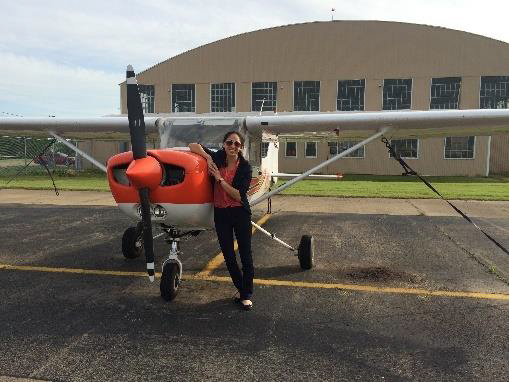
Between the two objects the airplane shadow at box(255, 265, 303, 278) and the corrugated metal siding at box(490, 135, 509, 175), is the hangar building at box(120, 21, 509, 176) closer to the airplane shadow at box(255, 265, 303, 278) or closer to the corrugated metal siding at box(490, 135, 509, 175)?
the corrugated metal siding at box(490, 135, 509, 175)

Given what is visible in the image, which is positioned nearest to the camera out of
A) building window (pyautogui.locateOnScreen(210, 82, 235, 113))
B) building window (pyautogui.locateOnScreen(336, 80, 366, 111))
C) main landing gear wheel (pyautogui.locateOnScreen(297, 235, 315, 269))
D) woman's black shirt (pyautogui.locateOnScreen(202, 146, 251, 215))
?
woman's black shirt (pyautogui.locateOnScreen(202, 146, 251, 215))

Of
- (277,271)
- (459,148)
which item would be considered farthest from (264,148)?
(459,148)

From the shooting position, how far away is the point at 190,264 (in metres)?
5.98

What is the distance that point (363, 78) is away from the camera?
27.2 m

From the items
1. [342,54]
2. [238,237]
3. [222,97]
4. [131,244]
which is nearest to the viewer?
[238,237]

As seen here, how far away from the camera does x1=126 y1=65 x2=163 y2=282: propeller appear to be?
147 inches

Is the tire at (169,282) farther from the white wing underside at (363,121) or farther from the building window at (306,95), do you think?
the building window at (306,95)

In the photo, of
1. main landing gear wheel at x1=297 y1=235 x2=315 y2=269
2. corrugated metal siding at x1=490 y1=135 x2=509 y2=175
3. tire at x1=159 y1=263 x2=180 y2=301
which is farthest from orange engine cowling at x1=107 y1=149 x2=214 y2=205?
corrugated metal siding at x1=490 y1=135 x2=509 y2=175

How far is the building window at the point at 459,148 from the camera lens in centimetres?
2645

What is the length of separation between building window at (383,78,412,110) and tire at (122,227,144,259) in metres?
24.2

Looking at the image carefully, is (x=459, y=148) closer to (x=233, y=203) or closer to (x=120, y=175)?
(x=233, y=203)

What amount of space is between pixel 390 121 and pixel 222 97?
24668 mm

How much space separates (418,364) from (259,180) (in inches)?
158

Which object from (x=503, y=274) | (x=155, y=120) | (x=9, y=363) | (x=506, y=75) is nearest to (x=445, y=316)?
(x=503, y=274)
